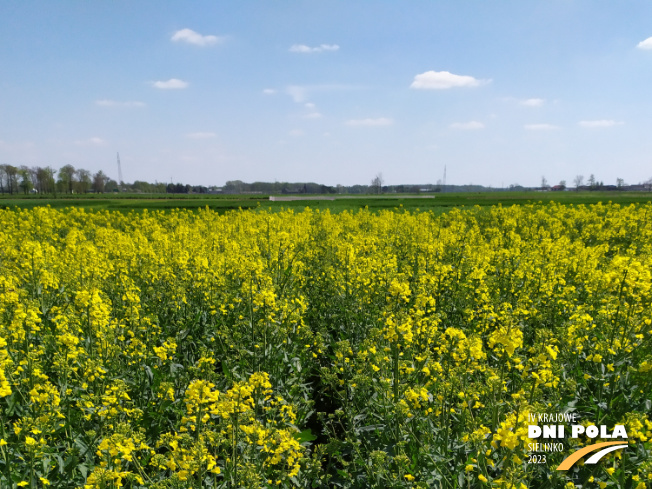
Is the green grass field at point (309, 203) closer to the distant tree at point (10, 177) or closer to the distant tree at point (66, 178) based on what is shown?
the distant tree at point (66, 178)

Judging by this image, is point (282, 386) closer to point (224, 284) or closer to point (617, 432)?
point (224, 284)

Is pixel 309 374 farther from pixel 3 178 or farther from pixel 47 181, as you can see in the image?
pixel 3 178

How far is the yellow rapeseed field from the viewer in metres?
3.04

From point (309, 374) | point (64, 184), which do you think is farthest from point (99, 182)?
point (309, 374)

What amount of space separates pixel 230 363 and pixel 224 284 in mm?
1985

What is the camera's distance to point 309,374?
19.1 ft

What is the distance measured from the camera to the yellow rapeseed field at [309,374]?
3041mm

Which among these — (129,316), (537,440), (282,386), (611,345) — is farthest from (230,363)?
(611,345)

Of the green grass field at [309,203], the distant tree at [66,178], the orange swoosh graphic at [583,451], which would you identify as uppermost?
the distant tree at [66,178]

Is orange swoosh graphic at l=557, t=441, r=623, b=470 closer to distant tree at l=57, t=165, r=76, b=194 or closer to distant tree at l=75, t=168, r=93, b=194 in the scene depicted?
distant tree at l=57, t=165, r=76, b=194

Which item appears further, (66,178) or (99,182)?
(99,182)

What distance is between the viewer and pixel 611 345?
13.3 ft

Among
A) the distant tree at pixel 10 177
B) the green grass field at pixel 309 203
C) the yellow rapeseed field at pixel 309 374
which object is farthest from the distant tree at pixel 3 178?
the yellow rapeseed field at pixel 309 374

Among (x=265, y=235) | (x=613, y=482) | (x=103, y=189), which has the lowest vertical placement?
(x=613, y=482)
